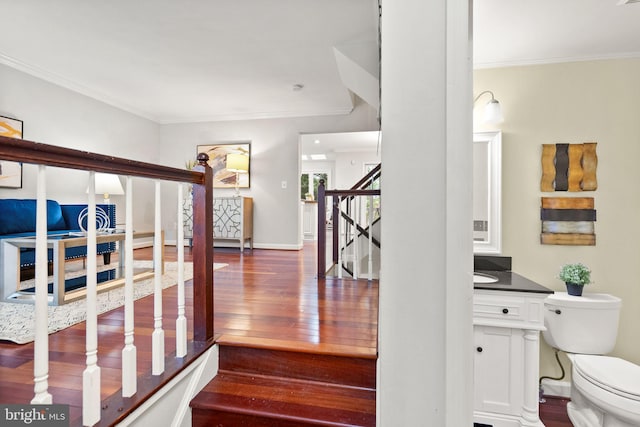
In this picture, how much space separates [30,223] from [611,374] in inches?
195

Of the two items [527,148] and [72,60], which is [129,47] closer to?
[72,60]

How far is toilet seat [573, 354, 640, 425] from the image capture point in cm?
147

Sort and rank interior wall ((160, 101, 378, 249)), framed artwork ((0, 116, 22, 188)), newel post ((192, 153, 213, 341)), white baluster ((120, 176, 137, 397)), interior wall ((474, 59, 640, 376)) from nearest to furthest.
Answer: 1. white baluster ((120, 176, 137, 397))
2. newel post ((192, 153, 213, 341))
3. interior wall ((474, 59, 640, 376))
4. framed artwork ((0, 116, 22, 188))
5. interior wall ((160, 101, 378, 249))

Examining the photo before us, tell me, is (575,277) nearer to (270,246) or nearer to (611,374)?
(611,374)

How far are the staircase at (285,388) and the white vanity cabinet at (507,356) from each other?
2.62ft

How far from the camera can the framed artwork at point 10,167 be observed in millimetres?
3070

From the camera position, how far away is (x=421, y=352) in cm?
47

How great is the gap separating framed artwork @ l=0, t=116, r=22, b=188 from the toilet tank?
5027mm

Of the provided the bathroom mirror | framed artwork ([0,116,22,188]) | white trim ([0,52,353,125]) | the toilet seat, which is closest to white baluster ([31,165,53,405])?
the bathroom mirror

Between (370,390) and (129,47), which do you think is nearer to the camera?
(370,390)

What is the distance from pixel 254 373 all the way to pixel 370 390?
579mm

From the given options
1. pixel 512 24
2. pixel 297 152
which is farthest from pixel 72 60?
pixel 512 24

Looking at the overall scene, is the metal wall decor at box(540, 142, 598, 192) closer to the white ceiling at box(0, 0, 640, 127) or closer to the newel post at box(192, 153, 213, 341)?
the white ceiling at box(0, 0, 640, 127)

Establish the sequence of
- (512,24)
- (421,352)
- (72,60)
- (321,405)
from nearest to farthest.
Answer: (421,352), (321,405), (512,24), (72,60)
